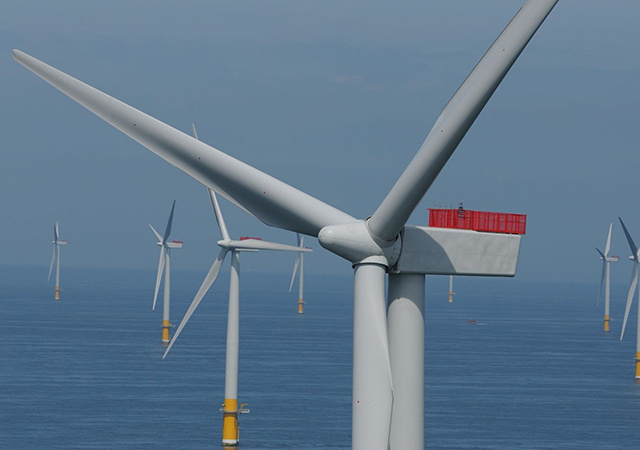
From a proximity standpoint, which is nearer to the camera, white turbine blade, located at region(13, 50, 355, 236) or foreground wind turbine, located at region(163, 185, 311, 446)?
white turbine blade, located at region(13, 50, 355, 236)

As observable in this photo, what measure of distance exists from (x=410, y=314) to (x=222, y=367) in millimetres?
155723

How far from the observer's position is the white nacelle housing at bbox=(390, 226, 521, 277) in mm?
28812

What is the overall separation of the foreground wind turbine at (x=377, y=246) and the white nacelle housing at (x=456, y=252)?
0.09ft

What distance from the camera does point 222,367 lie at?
182 metres

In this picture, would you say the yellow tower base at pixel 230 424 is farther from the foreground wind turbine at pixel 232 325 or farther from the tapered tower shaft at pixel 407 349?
the tapered tower shaft at pixel 407 349

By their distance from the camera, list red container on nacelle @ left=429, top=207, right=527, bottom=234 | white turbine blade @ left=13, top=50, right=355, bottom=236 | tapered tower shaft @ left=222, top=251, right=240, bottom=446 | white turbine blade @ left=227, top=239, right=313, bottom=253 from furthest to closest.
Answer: tapered tower shaft @ left=222, top=251, right=240, bottom=446
white turbine blade @ left=227, top=239, right=313, bottom=253
red container on nacelle @ left=429, top=207, right=527, bottom=234
white turbine blade @ left=13, top=50, right=355, bottom=236

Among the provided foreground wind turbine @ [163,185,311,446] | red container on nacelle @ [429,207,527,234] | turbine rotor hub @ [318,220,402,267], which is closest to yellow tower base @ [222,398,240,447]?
foreground wind turbine @ [163,185,311,446]

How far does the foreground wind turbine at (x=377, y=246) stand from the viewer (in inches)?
1062

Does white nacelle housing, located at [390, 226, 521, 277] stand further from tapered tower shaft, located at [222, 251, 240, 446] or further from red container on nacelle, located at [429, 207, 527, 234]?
tapered tower shaft, located at [222, 251, 240, 446]

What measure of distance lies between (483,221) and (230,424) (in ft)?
247

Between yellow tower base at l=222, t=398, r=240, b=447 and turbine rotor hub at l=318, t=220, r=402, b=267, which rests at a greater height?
turbine rotor hub at l=318, t=220, r=402, b=267

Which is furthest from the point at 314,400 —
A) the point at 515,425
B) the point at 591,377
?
the point at 591,377

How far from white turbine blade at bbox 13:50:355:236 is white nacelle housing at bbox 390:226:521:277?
1861 mm

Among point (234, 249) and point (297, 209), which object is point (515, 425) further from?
Answer: point (297, 209)
